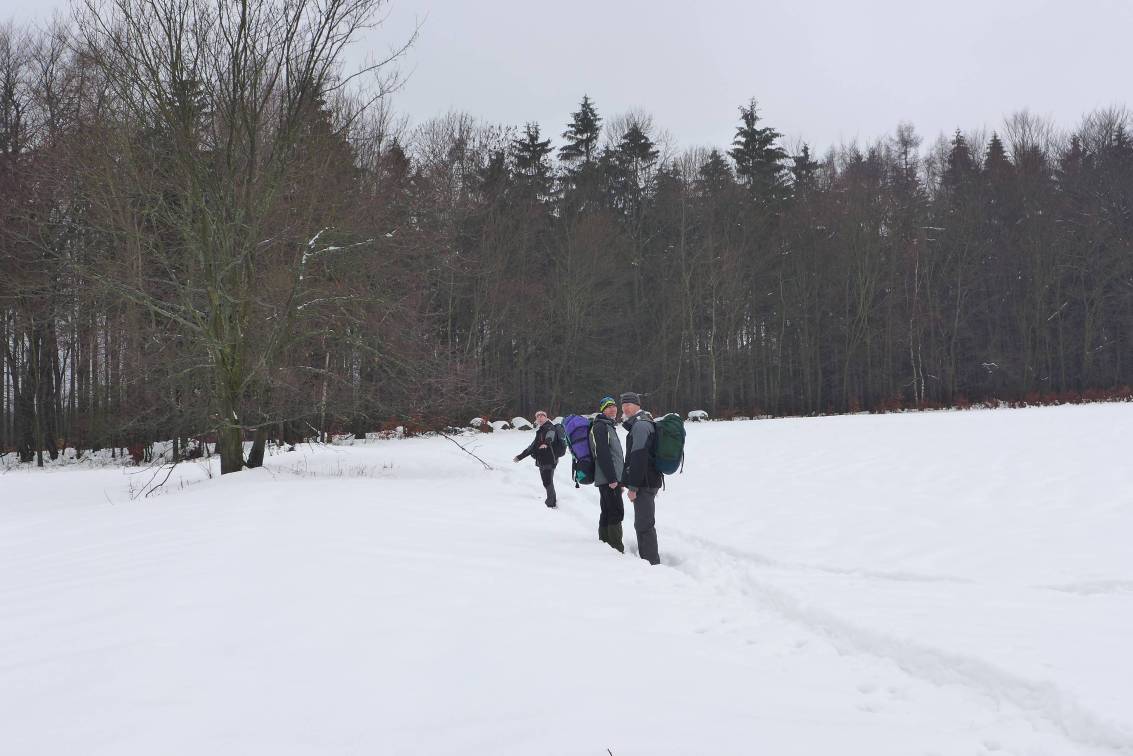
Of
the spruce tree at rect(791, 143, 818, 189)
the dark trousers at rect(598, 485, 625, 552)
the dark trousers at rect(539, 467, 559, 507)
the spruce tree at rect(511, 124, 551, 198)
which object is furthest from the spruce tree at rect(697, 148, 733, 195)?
the dark trousers at rect(598, 485, 625, 552)

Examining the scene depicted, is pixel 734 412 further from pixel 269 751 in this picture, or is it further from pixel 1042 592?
pixel 269 751

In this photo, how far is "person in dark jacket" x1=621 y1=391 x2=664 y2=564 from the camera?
7.57 m

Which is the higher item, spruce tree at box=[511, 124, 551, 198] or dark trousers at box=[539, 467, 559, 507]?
spruce tree at box=[511, 124, 551, 198]

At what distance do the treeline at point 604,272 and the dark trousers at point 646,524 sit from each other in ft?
29.1

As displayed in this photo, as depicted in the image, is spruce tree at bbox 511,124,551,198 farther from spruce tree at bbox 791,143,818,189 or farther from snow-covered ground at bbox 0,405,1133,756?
snow-covered ground at bbox 0,405,1133,756

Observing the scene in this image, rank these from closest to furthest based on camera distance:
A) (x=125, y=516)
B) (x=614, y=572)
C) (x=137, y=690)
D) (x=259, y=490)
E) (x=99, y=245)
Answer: (x=137, y=690) → (x=614, y=572) → (x=125, y=516) → (x=259, y=490) → (x=99, y=245)

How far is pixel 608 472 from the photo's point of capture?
8.01 metres

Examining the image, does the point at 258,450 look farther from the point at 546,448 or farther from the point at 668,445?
the point at 668,445

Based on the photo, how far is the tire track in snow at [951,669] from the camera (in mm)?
3387

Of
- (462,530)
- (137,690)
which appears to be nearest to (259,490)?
(462,530)

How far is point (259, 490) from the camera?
10.9 m

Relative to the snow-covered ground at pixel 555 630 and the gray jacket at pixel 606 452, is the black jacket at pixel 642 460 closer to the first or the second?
the gray jacket at pixel 606 452

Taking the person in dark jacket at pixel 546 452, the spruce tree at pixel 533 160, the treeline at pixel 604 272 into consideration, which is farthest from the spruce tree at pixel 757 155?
the person in dark jacket at pixel 546 452

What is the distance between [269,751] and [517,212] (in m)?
34.1
